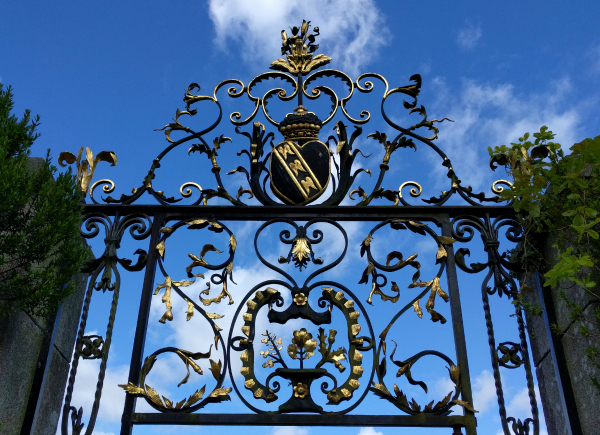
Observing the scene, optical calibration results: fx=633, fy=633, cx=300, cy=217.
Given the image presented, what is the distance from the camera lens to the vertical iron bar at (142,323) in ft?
11.5

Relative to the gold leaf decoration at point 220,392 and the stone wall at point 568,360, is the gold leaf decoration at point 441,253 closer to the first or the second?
the stone wall at point 568,360

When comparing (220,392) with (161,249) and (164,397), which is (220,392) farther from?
(161,249)

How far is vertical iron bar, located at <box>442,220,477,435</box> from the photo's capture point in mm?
3514

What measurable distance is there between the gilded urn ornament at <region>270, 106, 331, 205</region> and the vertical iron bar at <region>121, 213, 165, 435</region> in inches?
32.0

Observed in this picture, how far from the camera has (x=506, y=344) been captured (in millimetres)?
3631

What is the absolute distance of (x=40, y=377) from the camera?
357 cm

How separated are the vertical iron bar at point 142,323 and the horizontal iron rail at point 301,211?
5.6 inches

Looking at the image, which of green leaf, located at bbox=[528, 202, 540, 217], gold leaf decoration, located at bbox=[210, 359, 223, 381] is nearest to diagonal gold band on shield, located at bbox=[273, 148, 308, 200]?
gold leaf decoration, located at bbox=[210, 359, 223, 381]

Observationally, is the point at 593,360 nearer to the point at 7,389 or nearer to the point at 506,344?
the point at 506,344

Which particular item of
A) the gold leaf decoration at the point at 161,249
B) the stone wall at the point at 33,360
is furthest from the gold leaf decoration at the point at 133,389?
the gold leaf decoration at the point at 161,249

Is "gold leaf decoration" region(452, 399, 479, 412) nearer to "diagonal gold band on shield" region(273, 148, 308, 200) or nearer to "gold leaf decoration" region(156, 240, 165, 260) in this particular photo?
"diagonal gold band on shield" region(273, 148, 308, 200)

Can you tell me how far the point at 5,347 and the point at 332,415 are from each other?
1795 mm

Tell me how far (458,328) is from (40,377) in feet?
7.91

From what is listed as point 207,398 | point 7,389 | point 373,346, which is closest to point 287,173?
point 373,346
